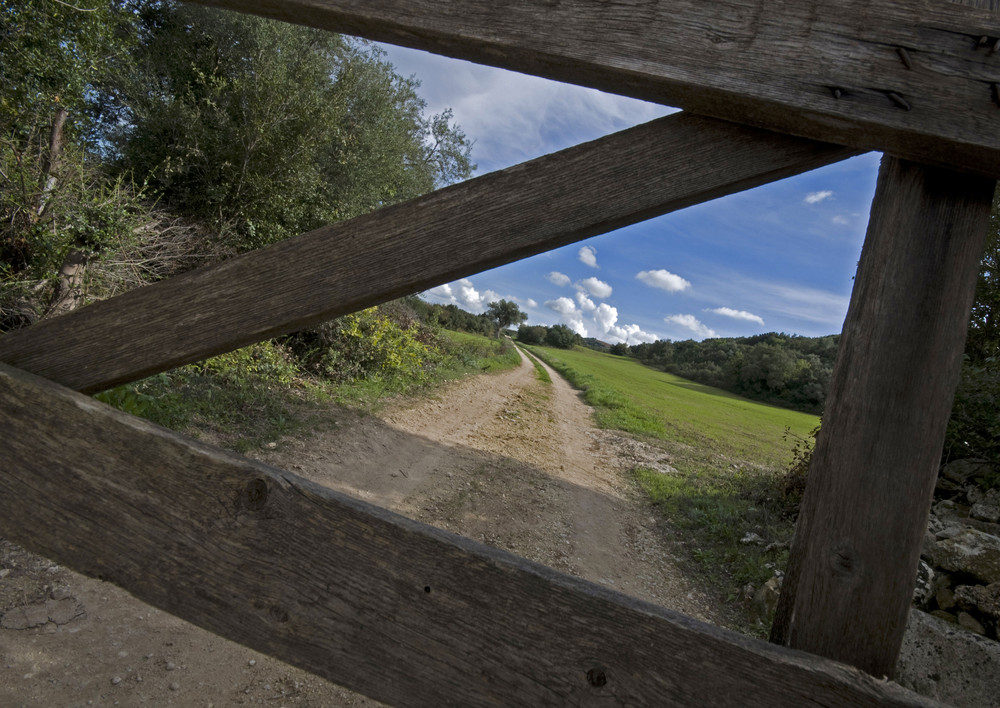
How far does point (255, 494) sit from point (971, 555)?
20.5 feet

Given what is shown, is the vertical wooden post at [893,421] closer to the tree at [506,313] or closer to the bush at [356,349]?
the bush at [356,349]

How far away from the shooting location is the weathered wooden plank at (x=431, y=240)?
134cm

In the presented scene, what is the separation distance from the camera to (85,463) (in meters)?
1.46

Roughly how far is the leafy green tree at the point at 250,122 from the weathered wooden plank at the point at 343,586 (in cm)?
1188

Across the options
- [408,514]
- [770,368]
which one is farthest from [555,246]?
[770,368]

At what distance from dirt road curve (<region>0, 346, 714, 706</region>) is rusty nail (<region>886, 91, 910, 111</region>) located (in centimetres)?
391

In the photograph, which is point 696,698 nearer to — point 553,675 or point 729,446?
point 553,675

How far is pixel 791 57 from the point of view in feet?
4.06

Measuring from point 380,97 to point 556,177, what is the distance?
55.2ft

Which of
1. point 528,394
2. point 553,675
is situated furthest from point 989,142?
point 528,394

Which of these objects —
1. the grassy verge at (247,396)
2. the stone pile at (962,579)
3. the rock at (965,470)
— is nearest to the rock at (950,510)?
the rock at (965,470)

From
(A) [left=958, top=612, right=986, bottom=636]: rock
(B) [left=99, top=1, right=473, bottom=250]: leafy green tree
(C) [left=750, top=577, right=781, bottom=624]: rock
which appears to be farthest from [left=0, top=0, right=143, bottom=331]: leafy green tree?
(A) [left=958, top=612, right=986, bottom=636]: rock

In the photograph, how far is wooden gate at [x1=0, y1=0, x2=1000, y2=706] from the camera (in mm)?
1235

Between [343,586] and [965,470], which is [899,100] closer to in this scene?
[343,586]
